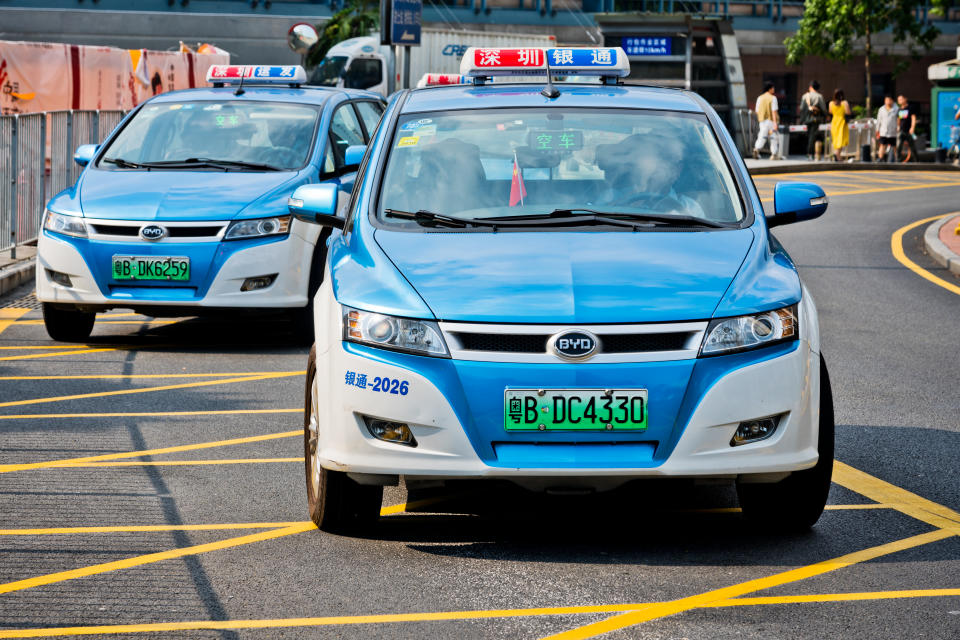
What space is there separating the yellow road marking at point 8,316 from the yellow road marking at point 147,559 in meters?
6.31

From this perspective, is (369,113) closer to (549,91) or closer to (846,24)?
(549,91)

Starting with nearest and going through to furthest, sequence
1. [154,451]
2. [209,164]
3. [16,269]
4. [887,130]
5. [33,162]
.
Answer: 1. [154,451]
2. [209,164]
3. [16,269]
4. [33,162]
5. [887,130]

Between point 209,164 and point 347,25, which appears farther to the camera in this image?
point 347,25

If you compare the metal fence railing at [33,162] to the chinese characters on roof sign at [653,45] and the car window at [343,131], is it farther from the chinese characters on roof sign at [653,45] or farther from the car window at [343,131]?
the chinese characters on roof sign at [653,45]

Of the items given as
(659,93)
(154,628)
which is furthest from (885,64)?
(154,628)

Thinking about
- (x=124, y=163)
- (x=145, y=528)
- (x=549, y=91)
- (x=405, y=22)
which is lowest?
(x=145, y=528)

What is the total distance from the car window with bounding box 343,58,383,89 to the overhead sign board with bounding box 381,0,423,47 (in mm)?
12884

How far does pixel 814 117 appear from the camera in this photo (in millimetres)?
35688

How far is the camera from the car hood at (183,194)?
33.6 ft

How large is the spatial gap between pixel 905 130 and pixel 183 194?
28162 mm

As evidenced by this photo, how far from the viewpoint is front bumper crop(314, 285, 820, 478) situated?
5.14 metres

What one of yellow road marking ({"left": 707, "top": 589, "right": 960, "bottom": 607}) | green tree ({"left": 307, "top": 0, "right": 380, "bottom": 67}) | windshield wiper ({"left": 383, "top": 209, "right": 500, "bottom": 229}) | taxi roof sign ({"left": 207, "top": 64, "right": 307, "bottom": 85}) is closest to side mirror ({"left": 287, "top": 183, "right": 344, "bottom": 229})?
windshield wiper ({"left": 383, "top": 209, "right": 500, "bottom": 229})

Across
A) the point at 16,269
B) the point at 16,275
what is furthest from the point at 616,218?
the point at 16,269

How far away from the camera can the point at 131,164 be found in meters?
11.2
